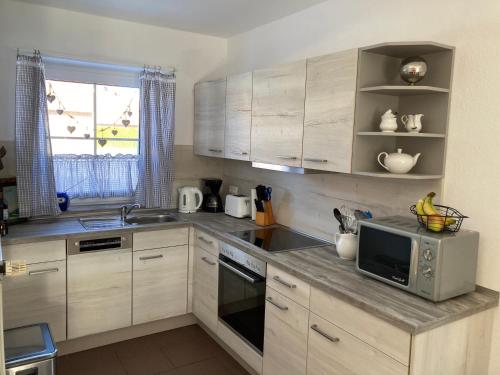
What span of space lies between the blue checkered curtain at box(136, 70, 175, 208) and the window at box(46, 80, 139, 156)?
6.6 inches

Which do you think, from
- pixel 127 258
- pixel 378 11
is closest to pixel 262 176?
pixel 127 258

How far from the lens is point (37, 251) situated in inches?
100

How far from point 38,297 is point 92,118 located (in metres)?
1.44

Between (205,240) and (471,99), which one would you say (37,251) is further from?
(471,99)

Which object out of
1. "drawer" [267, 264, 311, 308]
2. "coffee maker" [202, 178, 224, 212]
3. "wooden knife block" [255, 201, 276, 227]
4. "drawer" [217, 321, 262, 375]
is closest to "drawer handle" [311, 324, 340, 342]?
"drawer" [267, 264, 311, 308]

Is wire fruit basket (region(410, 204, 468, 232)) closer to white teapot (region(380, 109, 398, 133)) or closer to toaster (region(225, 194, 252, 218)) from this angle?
white teapot (region(380, 109, 398, 133))

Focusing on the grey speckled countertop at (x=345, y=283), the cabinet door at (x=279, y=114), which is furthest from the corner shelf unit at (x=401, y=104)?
the grey speckled countertop at (x=345, y=283)

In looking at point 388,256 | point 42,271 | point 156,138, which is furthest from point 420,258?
point 156,138

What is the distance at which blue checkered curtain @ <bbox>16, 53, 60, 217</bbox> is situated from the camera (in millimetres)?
Answer: 2844

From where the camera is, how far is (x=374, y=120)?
2.15 m

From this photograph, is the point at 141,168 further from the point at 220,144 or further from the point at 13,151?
the point at 13,151

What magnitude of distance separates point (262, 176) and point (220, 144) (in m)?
0.43

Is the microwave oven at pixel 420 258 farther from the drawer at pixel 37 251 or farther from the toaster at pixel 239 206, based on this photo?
the drawer at pixel 37 251

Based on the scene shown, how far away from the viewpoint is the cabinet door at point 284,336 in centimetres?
206
